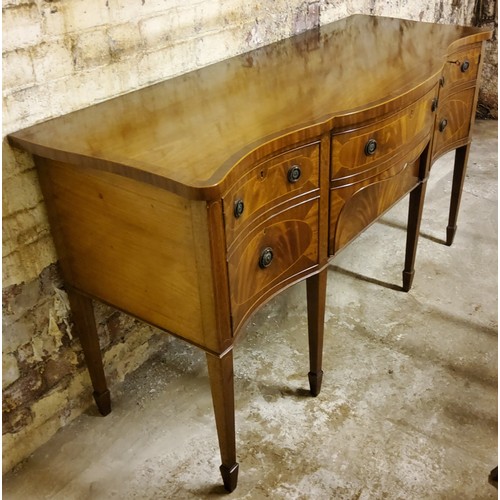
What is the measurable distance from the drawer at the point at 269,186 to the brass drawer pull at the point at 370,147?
20cm

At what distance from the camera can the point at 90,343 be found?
1786mm

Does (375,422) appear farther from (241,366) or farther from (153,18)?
(153,18)

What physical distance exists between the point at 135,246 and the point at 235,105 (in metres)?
0.46

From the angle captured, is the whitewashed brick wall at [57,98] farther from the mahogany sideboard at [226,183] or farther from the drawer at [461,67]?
the drawer at [461,67]

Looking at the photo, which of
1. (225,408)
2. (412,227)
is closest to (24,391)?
(225,408)

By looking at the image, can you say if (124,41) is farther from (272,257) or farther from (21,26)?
(272,257)

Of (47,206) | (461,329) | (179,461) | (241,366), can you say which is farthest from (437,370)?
(47,206)

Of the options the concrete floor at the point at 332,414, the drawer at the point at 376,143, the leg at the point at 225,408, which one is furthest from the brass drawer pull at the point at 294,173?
the concrete floor at the point at 332,414

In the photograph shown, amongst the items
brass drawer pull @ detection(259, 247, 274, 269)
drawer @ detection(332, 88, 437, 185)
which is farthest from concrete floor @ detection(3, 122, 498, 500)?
drawer @ detection(332, 88, 437, 185)

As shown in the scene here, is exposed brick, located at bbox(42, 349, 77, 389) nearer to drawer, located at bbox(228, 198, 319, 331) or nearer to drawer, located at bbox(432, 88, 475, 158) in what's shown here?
drawer, located at bbox(228, 198, 319, 331)

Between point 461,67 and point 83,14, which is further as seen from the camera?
point 461,67

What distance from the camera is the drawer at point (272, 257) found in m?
1.39

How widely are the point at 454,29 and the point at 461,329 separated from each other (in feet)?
3.59

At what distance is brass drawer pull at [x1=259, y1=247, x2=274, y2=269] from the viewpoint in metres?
1.47
